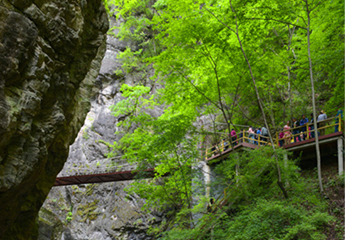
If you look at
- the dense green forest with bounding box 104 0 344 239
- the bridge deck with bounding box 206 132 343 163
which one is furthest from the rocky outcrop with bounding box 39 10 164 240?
the bridge deck with bounding box 206 132 343 163

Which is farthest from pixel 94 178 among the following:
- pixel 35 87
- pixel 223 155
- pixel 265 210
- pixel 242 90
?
pixel 35 87

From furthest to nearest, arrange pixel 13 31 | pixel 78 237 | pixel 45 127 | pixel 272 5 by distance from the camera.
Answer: pixel 78 237
pixel 272 5
pixel 45 127
pixel 13 31

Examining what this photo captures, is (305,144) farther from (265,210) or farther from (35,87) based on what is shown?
(35,87)

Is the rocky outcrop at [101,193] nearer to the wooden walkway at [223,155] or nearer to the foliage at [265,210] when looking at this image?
the wooden walkway at [223,155]

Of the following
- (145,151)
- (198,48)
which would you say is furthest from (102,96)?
(198,48)

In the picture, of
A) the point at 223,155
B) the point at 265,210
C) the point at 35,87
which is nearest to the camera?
the point at 35,87

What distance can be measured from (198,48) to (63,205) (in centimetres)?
1414

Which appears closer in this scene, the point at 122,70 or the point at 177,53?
the point at 177,53

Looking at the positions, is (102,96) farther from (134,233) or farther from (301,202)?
(301,202)

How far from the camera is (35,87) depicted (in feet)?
15.3

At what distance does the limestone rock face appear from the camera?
4074 mm

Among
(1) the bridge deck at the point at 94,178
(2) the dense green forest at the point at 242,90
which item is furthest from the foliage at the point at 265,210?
(1) the bridge deck at the point at 94,178

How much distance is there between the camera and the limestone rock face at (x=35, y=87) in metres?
4.07

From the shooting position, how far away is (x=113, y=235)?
47.8 feet
